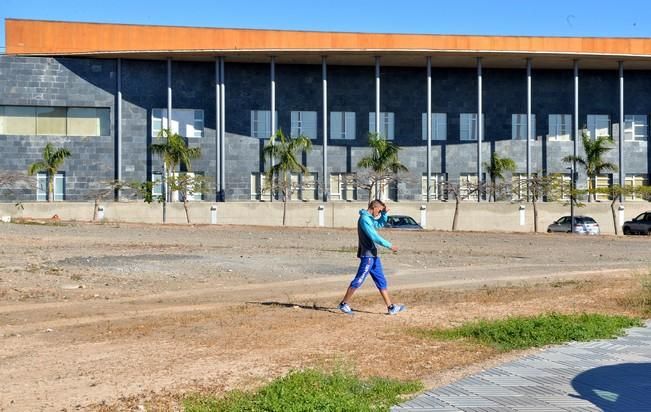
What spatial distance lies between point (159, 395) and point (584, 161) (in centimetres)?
4743

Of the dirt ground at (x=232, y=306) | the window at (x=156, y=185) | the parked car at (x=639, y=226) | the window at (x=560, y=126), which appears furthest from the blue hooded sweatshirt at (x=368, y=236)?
the window at (x=560, y=126)

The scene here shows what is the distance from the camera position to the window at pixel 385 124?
53500 mm

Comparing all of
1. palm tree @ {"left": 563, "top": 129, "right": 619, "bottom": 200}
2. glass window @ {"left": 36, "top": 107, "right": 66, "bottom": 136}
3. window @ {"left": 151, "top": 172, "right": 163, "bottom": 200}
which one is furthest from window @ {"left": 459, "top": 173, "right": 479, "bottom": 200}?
glass window @ {"left": 36, "top": 107, "right": 66, "bottom": 136}

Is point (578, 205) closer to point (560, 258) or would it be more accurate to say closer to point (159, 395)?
point (560, 258)

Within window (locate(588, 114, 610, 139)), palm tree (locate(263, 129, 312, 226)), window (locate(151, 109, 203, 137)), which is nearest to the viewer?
palm tree (locate(263, 129, 312, 226))

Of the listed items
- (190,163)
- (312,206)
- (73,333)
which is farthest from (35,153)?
(73,333)

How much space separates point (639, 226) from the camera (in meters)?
46.2

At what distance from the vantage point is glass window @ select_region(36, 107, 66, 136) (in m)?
50.0

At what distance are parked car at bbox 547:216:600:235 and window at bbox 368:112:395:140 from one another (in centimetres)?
1146

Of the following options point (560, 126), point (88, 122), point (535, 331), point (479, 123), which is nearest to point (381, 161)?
point (479, 123)

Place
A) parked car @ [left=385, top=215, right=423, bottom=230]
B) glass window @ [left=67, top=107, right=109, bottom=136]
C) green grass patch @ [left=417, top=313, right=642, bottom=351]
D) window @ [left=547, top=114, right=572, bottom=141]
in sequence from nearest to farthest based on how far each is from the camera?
green grass patch @ [left=417, top=313, right=642, bottom=351] → parked car @ [left=385, top=215, right=423, bottom=230] → glass window @ [left=67, top=107, right=109, bottom=136] → window @ [left=547, top=114, right=572, bottom=141]

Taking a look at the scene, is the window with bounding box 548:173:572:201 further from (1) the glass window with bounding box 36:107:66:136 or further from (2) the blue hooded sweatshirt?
(2) the blue hooded sweatshirt

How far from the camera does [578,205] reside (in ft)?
164

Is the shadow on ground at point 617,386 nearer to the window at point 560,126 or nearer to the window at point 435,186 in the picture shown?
the window at point 435,186
